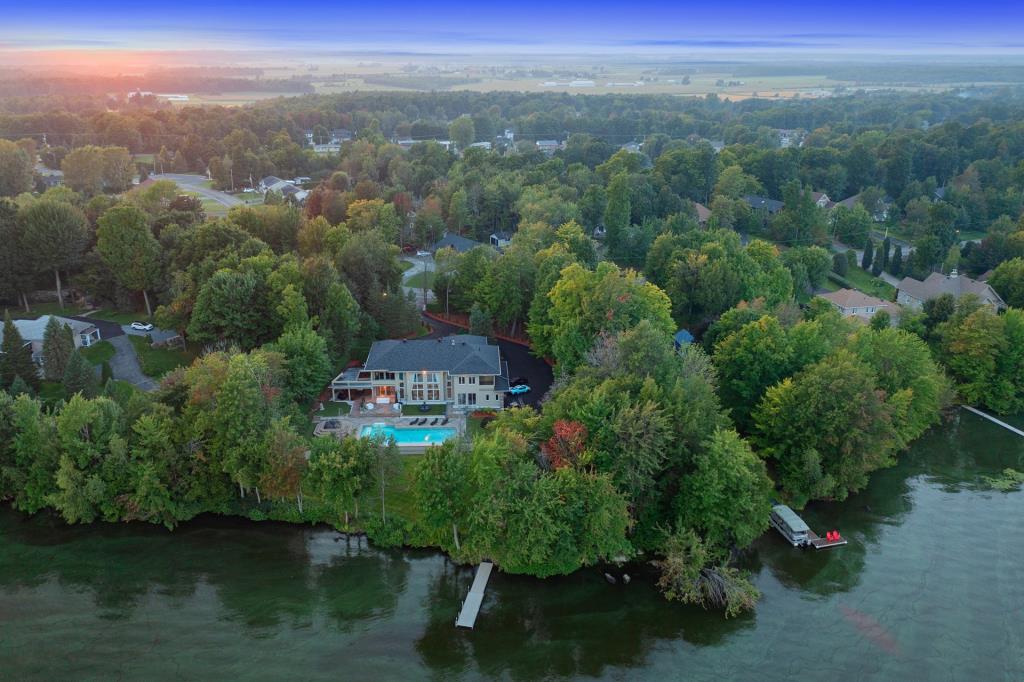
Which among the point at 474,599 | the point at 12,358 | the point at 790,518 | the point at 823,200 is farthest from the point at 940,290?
the point at 12,358

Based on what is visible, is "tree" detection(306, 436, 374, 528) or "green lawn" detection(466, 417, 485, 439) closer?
"tree" detection(306, 436, 374, 528)

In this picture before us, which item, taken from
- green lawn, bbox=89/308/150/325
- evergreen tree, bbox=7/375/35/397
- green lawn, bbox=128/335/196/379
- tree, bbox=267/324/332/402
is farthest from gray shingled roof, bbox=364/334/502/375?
green lawn, bbox=89/308/150/325

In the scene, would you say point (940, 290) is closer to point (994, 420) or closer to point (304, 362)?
point (994, 420)

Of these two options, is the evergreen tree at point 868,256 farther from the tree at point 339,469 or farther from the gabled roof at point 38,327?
the gabled roof at point 38,327

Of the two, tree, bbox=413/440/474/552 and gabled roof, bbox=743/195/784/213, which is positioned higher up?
gabled roof, bbox=743/195/784/213

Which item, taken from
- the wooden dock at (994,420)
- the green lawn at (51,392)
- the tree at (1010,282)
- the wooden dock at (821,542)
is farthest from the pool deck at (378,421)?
the tree at (1010,282)

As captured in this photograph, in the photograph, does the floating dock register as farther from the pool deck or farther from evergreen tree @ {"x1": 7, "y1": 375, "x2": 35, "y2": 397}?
evergreen tree @ {"x1": 7, "y1": 375, "x2": 35, "y2": 397}
